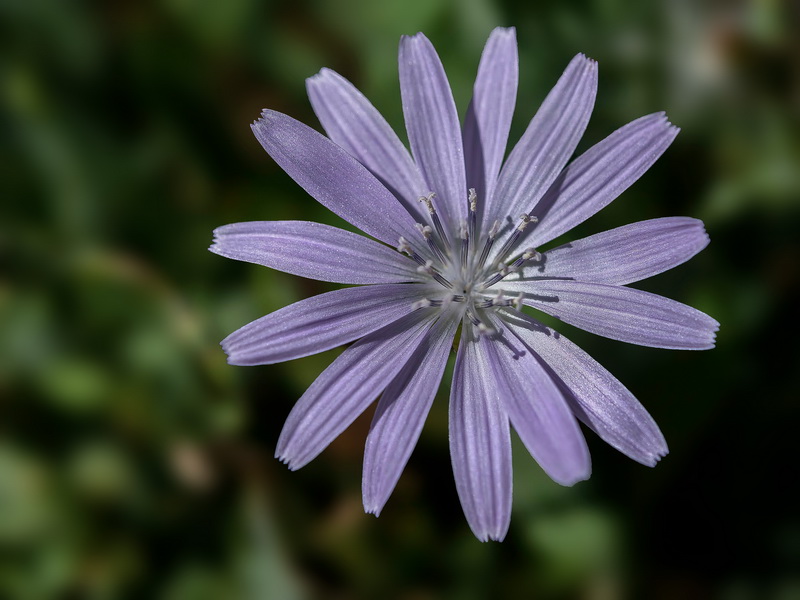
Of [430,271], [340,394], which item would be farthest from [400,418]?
[430,271]

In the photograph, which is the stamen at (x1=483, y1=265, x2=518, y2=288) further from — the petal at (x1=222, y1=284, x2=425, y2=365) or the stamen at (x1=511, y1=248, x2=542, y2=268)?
the petal at (x1=222, y1=284, x2=425, y2=365)

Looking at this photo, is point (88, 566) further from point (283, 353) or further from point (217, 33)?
point (217, 33)

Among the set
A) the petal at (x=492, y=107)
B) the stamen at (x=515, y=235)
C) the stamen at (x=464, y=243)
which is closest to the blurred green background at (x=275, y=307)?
the stamen at (x=464, y=243)

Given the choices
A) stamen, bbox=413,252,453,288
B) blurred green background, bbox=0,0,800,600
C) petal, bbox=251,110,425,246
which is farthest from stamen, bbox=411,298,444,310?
blurred green background, bbox=0,0,800,600

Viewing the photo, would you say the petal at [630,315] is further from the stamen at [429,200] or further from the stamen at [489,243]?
the stamen at [429,200]

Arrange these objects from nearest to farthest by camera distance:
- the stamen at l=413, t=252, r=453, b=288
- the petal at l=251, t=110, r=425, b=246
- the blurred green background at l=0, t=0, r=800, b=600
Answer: the petal at l=251, t=110, r=425, b=246 → the stamen at l=413, t=252, r=453, b=288 → the blurred green background at l=0, t=0, r=800, b=600

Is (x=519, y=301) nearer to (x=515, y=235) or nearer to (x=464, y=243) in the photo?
(x=515, y=235)
